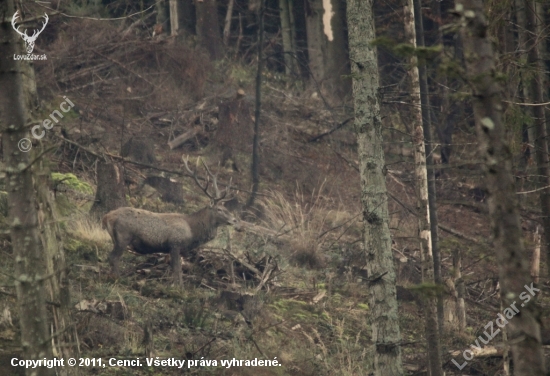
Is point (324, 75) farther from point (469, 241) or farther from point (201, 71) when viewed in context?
point (469, 241)

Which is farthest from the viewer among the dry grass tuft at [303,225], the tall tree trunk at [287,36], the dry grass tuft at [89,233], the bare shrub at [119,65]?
the tall tree trunk at [287,36]

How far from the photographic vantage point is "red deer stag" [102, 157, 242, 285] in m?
14.2

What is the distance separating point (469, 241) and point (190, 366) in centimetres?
1111

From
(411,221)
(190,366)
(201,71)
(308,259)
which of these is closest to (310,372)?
(190,366)

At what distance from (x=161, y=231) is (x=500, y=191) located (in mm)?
9638

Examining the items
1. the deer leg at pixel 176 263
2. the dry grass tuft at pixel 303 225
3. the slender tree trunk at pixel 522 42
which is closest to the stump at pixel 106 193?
the deer leg at pixel 176 263

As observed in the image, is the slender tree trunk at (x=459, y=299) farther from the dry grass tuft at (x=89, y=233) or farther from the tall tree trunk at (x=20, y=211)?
the tall tree trunk at (x=20, y=211)

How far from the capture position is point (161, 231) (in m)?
14.6

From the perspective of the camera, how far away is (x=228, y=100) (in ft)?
79.3

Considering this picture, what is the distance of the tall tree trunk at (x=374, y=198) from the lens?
361 inches

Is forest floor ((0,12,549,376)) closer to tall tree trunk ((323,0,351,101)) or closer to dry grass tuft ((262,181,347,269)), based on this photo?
dry grass tuft ((262,181,347,269))

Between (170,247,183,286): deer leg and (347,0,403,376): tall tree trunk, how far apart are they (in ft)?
20.0

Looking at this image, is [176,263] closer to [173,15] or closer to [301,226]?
[301,226]

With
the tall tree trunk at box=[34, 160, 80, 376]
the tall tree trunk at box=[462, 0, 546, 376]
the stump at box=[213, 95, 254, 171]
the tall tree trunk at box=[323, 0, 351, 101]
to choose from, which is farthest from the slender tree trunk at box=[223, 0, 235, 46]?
the tall tree trunk at box=[462, 0, 546, 376]
